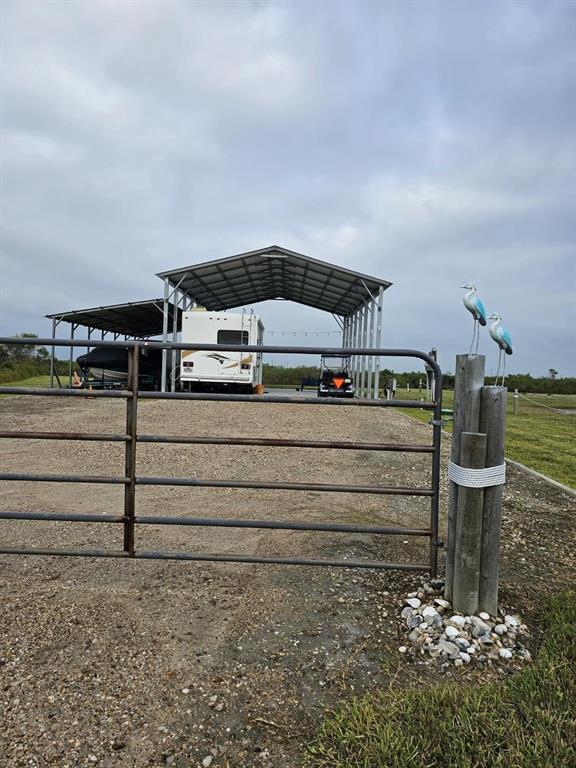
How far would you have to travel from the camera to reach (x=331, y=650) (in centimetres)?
217

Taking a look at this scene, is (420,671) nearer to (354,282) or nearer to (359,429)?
(359,429)

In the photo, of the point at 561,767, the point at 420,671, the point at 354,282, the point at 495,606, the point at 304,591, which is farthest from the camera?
the point at 354,282

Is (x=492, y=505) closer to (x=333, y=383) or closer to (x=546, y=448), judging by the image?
(x=546, y=448)

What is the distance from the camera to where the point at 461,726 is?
1.65 metres

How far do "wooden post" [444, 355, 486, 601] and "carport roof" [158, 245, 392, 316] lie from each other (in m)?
13.7

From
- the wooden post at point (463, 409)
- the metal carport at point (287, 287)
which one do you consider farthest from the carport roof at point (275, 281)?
the wooden post at point (463, 409)

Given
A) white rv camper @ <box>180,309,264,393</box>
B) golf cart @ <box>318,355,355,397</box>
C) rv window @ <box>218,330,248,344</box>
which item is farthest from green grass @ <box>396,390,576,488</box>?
rv window @ <box>218,330,248,344</box>

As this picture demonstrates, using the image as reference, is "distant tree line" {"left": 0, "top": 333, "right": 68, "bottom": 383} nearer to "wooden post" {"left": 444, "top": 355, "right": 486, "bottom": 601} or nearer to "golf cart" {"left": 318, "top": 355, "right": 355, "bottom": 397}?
"golf cart" {"left": 318, "top": 355, "right": 355, "bottom": 397}

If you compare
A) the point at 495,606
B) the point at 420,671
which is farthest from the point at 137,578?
the point at 495,606

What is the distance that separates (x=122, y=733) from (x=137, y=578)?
3.93ft

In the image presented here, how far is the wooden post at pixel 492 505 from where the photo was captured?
96.1 inches

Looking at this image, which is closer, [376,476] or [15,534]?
[15,534]

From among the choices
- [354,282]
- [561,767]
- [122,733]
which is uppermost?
[354,282]

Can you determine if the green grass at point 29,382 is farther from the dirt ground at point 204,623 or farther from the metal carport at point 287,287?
the dirt ground at point 204,623
